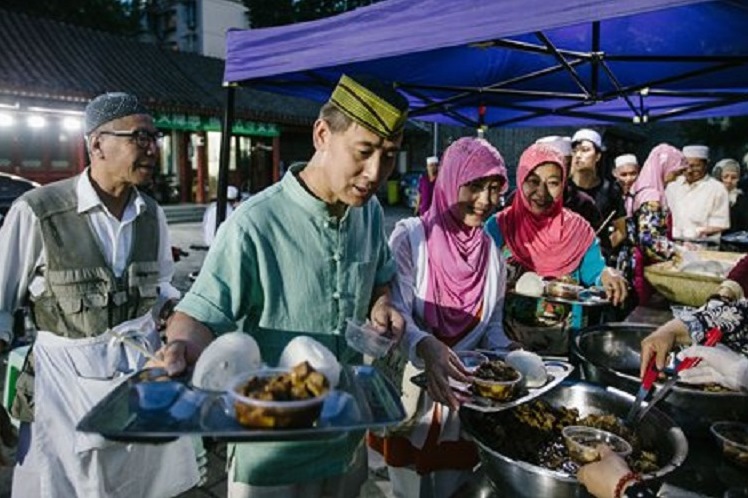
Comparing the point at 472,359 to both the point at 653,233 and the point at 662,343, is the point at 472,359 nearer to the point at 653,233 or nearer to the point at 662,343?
the point at 662,343

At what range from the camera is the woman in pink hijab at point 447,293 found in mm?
2086

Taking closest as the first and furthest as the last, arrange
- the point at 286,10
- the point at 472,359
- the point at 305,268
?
the point at 305,268 < the point at 472,359 < the point at 286,10

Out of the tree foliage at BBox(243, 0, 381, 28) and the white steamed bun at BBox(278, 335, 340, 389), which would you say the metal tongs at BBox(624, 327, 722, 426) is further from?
the tree foliage at BBox(243, 0, 381, 28)

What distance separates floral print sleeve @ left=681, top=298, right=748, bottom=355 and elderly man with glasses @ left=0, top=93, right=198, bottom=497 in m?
2.04

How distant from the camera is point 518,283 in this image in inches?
109

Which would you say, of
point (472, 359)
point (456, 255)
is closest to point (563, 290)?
point (456, 255)

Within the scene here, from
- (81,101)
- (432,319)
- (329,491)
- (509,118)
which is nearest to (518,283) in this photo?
(432,319)

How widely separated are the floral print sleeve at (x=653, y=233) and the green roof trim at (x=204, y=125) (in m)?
13.6

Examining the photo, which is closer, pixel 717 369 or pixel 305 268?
pixel 305 268

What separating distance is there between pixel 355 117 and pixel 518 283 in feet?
5.73

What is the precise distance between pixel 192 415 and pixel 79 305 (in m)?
1.19

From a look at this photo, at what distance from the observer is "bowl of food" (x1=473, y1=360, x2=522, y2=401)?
1.51m

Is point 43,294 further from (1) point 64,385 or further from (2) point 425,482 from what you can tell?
(2) point 425,482

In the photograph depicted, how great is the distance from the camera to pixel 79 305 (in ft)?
6.24
